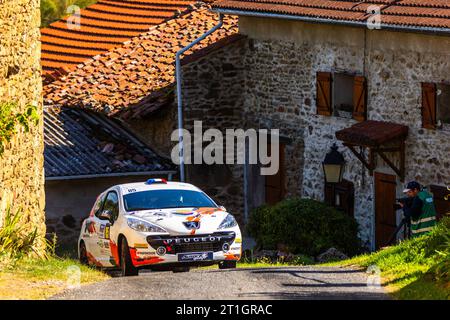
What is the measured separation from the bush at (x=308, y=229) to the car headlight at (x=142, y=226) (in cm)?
628

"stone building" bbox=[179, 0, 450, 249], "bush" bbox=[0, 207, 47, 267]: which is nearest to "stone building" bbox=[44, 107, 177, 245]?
"stone building" bbox=[179, 0, 450, 249]

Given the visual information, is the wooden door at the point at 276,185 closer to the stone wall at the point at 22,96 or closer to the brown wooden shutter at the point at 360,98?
the brown wooden shutter at the point at 360,98

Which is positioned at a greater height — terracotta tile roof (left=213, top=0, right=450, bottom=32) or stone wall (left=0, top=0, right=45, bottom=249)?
terracotta tile roof (left=213, top=0, right=450, bottom=32)

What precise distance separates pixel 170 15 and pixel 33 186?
47.3 ft

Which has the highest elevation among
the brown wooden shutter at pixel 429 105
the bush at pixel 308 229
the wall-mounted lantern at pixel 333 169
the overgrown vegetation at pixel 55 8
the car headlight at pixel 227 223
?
the overgrown vegetation at pixel 55 8

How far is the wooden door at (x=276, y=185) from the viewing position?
27.5m

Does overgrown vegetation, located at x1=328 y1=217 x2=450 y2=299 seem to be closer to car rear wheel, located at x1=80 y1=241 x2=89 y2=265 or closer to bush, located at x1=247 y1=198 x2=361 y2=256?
car rear wheel, located at x1=80 y1=241 x2=89 y2=265

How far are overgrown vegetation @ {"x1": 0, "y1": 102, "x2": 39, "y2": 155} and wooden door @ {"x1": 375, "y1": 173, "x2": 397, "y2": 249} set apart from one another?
8.33m

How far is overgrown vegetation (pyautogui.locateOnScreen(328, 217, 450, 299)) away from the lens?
43.7 ft

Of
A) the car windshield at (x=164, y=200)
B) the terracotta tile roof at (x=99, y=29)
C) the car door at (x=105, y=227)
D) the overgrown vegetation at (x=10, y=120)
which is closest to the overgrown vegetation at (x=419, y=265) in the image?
the car windshield at (x=164, y=200)

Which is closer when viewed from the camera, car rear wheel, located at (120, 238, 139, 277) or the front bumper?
the front bumper

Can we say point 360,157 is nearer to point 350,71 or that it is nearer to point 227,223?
point 350,71
